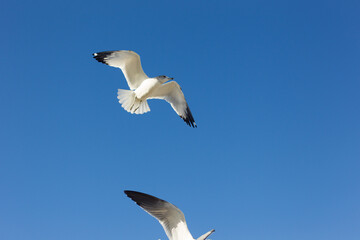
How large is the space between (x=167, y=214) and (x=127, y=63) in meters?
3.40

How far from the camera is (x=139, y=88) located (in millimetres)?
7543

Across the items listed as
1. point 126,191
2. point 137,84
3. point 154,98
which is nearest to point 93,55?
point 137,84

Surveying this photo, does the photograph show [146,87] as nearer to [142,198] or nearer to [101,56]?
[101,56]

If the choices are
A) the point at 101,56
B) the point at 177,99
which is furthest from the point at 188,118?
the point at 101,56

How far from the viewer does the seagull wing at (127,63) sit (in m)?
7.29

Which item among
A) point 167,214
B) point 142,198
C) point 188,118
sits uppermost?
point 188,118

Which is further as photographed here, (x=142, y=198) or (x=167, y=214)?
(x=167, y=214)

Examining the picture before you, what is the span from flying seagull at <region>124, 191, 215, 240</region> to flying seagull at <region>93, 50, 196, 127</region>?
113 inches

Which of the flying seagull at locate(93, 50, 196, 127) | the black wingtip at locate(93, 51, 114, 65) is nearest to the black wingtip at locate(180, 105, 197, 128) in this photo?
the flying seagull at locate(93, 50, 196, 127)

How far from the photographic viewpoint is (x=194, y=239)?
5.18 metres

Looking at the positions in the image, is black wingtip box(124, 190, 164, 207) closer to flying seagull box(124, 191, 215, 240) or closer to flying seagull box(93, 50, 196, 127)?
flying seagull box(124, 191, 215, 240)

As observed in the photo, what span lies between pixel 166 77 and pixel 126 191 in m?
3.08

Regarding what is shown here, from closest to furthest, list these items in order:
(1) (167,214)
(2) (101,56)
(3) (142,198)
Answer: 1. (3) (142,198)
2. (1) (167,214)
3. (2) (101,56)

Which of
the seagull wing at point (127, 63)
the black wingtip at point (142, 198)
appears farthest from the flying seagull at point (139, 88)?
the black wingtip at point (142, 198)
